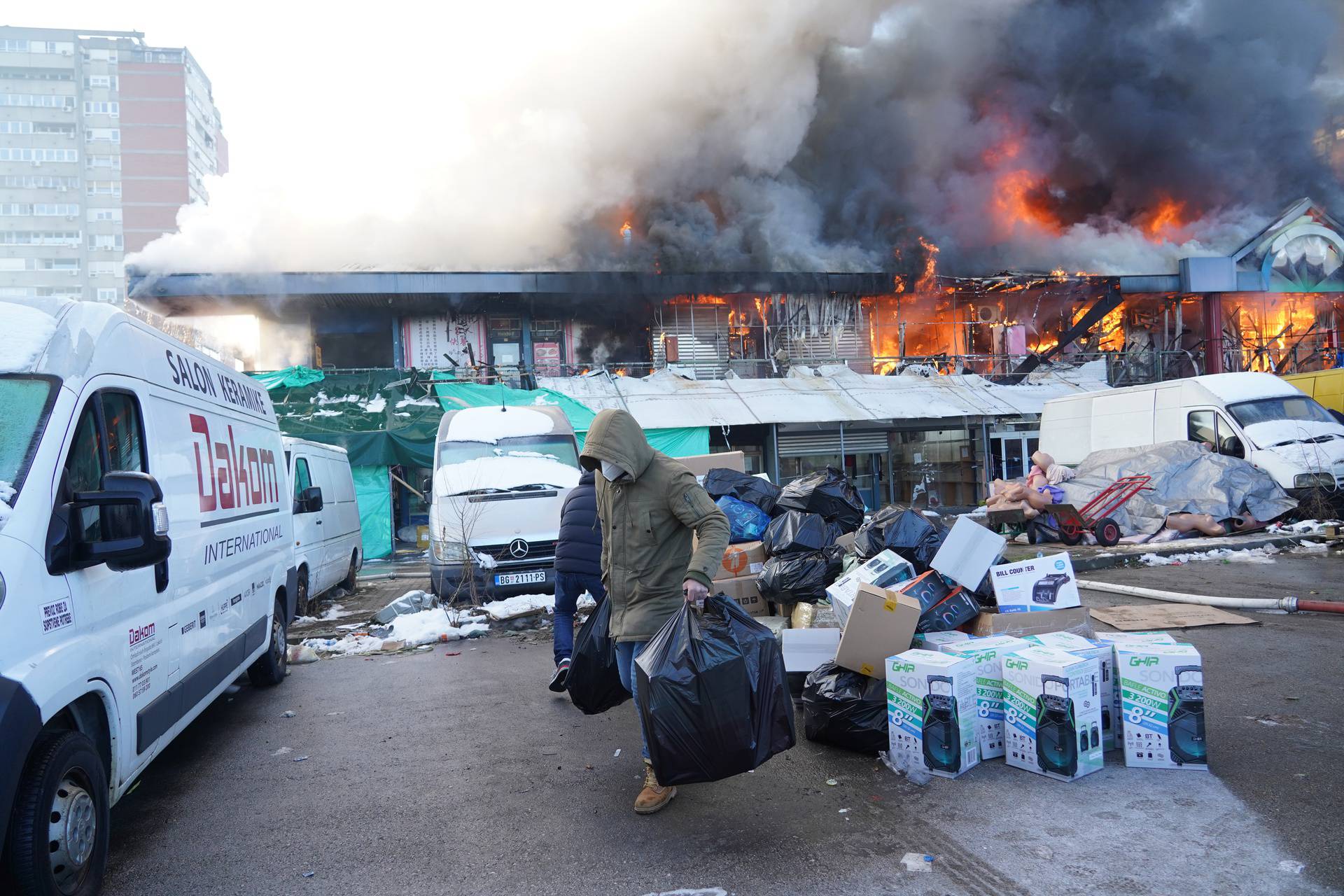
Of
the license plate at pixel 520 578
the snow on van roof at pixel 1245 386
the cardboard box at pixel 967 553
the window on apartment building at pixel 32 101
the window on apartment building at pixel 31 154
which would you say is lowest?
the license plate at pixel 520 578

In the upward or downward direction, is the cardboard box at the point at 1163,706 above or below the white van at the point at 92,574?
below

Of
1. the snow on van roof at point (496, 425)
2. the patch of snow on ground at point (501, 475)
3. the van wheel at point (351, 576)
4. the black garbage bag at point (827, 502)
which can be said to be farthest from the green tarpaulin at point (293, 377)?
the black garbage bag at point (827, 502)

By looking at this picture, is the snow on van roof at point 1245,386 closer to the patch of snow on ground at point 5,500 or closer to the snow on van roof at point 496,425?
the snow on van roof at point 496,425

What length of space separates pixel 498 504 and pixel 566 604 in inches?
129

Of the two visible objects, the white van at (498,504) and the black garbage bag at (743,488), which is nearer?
the black garbage bag at (743,488)

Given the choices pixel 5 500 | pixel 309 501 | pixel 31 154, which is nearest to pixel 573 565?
pixel 5 500

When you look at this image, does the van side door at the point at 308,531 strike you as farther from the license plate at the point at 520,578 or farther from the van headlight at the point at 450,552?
the license plate at the point at 520,578

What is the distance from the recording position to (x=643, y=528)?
11.9 ft

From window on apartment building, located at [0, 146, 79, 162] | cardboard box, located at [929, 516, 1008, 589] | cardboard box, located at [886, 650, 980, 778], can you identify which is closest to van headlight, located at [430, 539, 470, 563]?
cardboard box, located at [929, 516, 1008, 589]

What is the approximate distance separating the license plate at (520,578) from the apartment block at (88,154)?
72981mm

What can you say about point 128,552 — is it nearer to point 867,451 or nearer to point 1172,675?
point 1172,675

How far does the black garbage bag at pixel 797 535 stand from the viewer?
6523 mm

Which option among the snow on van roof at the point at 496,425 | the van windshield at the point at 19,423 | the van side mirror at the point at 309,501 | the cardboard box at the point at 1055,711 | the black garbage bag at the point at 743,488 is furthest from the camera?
the snow on van roof at the point at 496,425

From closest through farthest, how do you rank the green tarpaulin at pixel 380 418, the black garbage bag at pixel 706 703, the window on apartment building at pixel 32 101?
1. the black garbage bag at pixel 706 703
2. the green tarpaulin at pixel 380 418
3. the window on apartment building at pixel 32 101
